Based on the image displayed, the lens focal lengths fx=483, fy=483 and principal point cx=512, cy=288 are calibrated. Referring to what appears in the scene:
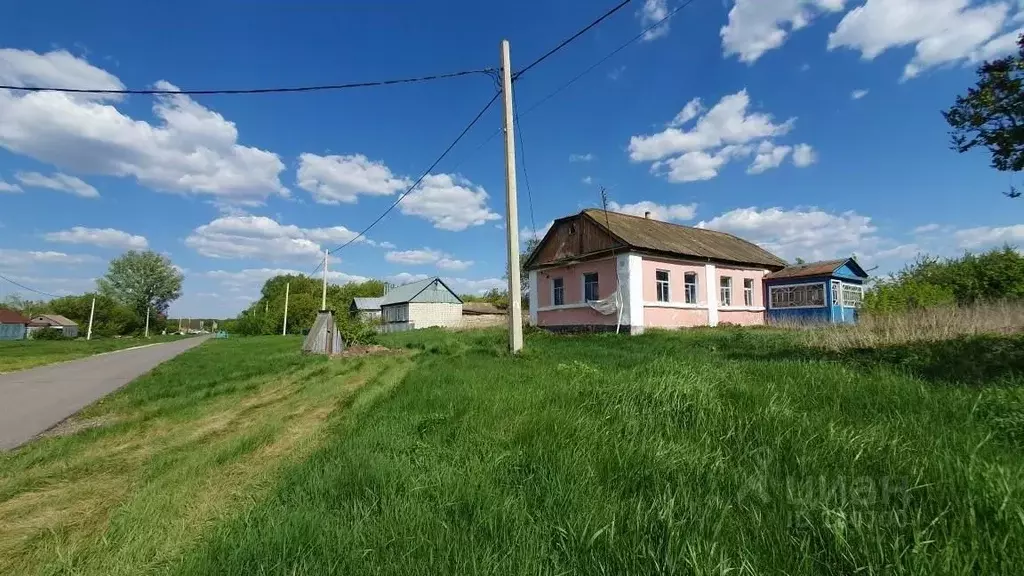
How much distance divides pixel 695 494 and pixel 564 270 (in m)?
20.8

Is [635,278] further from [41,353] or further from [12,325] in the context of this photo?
[12,325]

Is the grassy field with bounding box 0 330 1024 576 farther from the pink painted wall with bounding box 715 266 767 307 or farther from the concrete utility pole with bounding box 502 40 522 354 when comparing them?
the pink painted wall with bounding box 715 266 767 307

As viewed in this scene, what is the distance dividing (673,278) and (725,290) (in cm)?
445

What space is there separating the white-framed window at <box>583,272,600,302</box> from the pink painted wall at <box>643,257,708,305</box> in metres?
2.37

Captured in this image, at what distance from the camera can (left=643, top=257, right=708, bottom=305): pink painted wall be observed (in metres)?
20.6

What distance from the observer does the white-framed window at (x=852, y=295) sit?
982 inches

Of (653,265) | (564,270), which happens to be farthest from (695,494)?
(564,270)

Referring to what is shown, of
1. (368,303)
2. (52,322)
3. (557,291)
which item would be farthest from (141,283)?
(557,291)

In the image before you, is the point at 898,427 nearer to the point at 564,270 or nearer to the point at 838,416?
the point at 838,416

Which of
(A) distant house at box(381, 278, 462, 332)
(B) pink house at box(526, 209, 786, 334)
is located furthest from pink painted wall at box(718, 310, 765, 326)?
(A) distant house at box(381, 278, 462, 332)

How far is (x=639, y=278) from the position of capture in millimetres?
20062

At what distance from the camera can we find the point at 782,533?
231 cm

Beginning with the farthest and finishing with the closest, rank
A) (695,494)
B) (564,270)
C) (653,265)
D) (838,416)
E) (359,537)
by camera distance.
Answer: (564,270)
(653,265)
(838,416)
(695,494)
(359,537)

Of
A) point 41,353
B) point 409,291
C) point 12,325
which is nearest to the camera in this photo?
point 41,353
